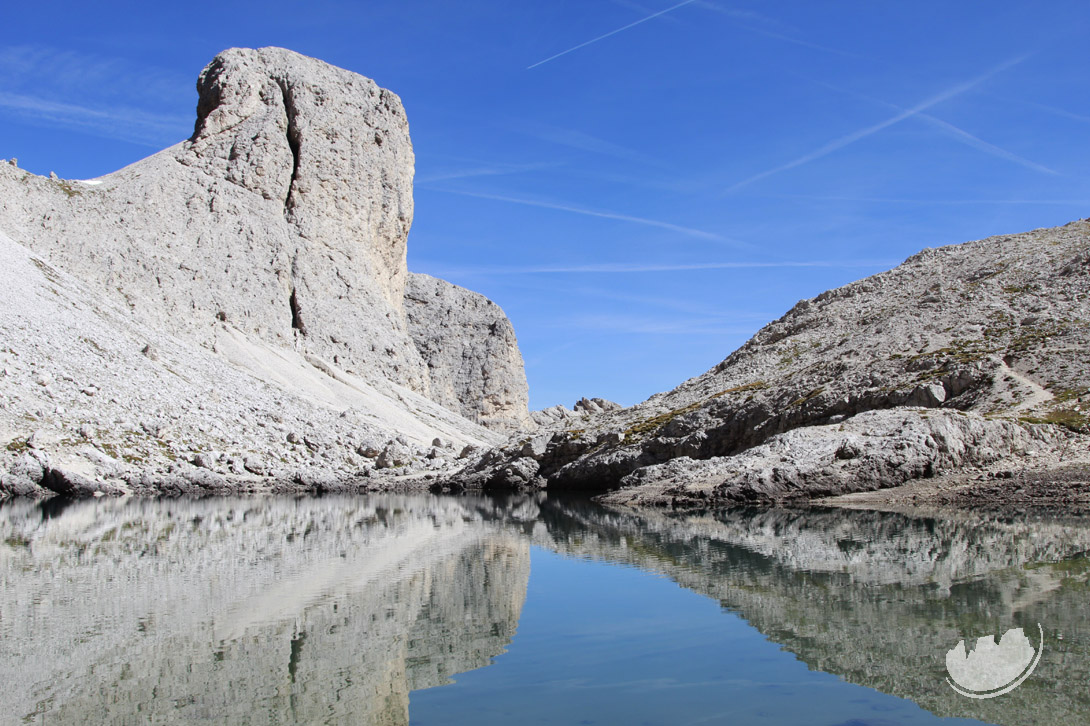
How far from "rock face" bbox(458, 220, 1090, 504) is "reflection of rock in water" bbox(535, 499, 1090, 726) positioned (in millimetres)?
6829

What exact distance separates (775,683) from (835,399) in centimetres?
3279

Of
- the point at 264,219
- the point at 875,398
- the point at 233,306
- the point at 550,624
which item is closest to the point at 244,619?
the point at 550,624

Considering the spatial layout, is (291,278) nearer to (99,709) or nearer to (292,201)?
(292,201)

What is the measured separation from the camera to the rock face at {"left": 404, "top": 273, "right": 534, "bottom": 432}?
12838 centimetres

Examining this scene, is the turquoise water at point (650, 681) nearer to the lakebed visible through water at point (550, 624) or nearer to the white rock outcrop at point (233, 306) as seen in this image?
the lakebed visible through water at point (550, 624)

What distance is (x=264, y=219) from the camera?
3469 inches

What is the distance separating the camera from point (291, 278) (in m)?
87.2

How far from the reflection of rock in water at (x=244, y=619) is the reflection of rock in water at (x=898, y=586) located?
402 centimetres

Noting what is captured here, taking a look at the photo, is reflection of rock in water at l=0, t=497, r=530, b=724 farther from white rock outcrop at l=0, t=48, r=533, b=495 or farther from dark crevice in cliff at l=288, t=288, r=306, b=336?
dark crevice in cliff at l=288, t=288, r=306, b=336

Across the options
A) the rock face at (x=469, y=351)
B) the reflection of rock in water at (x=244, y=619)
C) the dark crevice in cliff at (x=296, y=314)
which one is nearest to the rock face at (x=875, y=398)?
the reflection of rock in water at (x=244, y=619)

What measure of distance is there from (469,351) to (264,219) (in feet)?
154

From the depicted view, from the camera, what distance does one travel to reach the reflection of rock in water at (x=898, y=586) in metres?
9.96

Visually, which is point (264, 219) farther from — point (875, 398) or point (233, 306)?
point (875, 398)

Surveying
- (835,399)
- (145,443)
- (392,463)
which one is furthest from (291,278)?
(835,399)
